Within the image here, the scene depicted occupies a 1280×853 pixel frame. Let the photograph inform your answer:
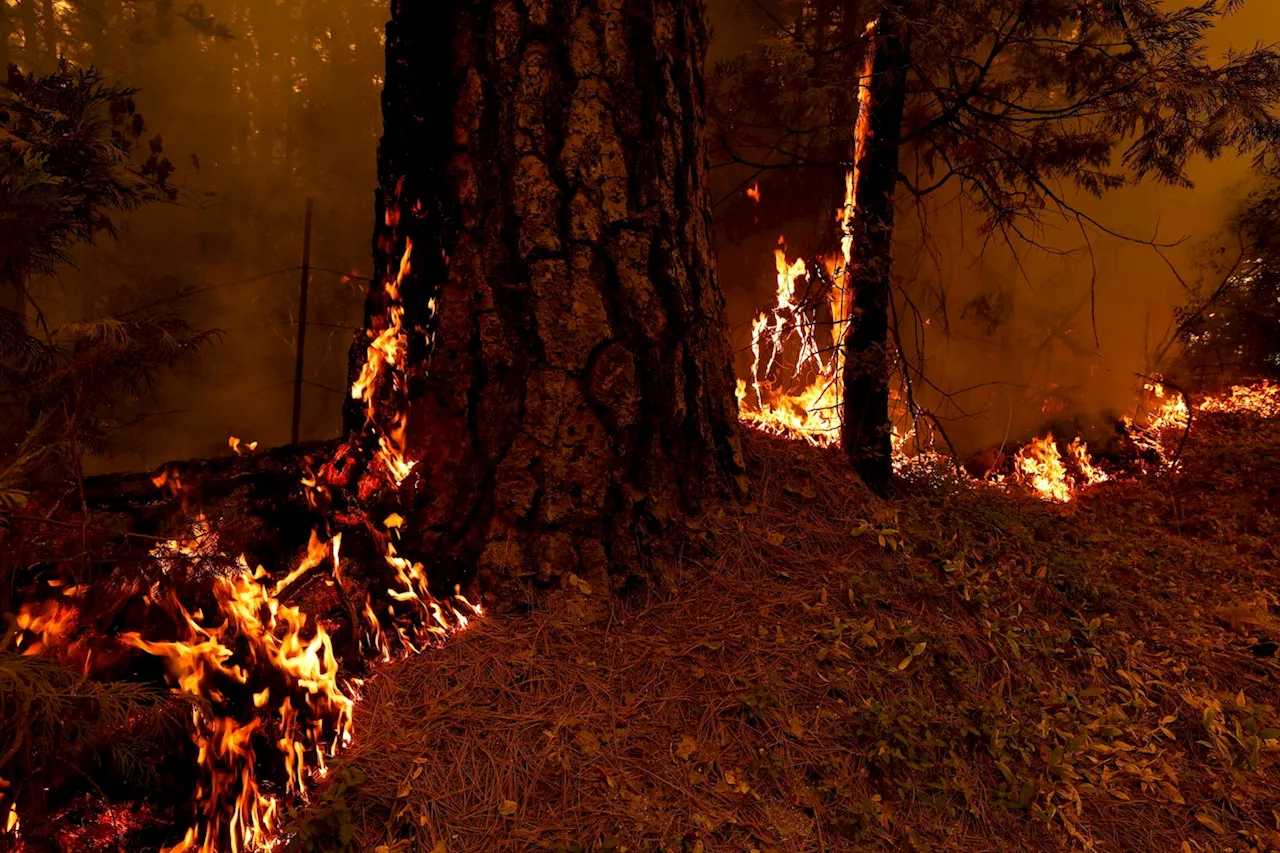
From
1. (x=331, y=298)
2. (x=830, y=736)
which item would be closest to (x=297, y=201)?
(x=331, y=298)

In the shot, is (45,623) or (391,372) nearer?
(45,623)

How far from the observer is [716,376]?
291 centimetres

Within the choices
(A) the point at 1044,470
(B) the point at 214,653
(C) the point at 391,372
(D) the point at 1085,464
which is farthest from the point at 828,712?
(D) the point at 1085,464

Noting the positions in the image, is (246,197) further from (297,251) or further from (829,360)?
(829,360)

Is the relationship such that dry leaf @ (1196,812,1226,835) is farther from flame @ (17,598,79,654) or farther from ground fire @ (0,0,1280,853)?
flame @ (17,598,79,654)

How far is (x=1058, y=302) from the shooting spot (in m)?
9.42

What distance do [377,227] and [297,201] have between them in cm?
871

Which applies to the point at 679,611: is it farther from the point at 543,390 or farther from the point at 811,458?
the point at 811,458

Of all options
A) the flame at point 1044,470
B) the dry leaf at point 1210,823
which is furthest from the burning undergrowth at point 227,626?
the flame at point 1044,470

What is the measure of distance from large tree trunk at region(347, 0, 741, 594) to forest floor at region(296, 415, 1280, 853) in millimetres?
350

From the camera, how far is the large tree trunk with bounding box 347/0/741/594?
2.49 meters

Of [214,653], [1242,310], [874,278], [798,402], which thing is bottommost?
[214,653]

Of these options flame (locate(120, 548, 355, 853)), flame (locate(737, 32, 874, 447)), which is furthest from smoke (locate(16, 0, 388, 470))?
flame (locate(120, 548, 355, 853))

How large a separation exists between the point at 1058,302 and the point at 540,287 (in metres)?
9.37
